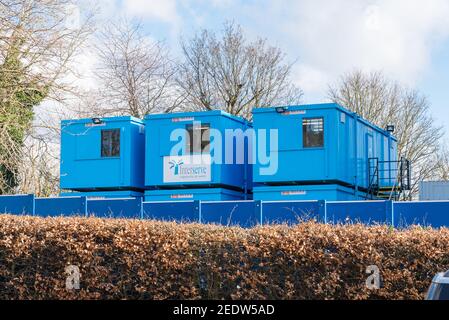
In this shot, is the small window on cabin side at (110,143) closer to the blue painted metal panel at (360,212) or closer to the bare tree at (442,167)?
the blue painted metal panel at (360,212)

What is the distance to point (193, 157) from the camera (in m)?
17.1

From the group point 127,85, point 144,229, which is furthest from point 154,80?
point 144,229

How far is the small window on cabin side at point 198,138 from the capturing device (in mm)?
16984

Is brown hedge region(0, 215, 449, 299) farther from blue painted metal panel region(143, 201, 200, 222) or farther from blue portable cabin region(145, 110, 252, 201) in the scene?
blue portable cabin region(145, 110, 252, 201)

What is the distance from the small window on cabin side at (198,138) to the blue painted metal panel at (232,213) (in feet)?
7.71

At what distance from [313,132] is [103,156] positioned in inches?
218

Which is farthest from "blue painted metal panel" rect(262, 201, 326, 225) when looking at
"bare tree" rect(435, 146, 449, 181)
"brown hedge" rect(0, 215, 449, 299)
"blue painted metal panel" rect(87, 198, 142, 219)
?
"bare tree" rect(435, 146, 449, 181)

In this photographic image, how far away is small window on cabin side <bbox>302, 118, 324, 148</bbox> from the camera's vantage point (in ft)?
54.4

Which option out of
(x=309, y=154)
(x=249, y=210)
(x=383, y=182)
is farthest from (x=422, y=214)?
(x=383, y=182)

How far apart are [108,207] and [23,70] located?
147 inches

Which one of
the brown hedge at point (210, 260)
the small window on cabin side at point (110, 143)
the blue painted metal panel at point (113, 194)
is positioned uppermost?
the small window on cabin side at point (110, 143)

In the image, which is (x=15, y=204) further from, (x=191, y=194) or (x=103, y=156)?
(x=191, y=194)

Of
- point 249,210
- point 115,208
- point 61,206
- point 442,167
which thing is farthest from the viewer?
point 442,167

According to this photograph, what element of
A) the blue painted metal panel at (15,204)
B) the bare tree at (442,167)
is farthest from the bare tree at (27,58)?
the bare tree at (442,167)
